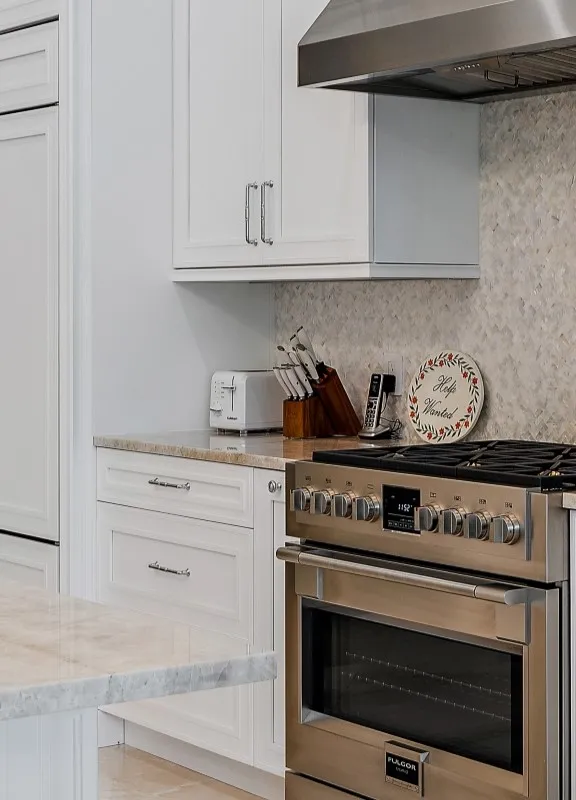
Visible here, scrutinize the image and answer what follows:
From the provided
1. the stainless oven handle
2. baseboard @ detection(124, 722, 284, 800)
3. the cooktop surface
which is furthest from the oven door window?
baseboard @ detection(124, 722, 284, 800)

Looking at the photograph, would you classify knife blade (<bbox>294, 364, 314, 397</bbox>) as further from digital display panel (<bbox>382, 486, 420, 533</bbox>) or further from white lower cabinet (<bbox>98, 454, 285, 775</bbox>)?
digital display panel (<bbox>382, 486, 420, 533</bbox>)

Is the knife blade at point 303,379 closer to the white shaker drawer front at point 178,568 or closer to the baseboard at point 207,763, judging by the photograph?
the white shaker drawer front at point 178,568

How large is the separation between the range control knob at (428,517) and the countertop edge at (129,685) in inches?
48.4

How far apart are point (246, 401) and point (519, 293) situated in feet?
3.09

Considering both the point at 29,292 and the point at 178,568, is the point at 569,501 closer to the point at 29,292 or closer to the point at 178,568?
the point at 178,568

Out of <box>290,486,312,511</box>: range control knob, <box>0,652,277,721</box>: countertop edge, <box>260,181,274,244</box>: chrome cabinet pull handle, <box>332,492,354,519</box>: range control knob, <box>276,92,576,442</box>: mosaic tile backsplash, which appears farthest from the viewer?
<box>260,181,274,244</box>: chrome cabinet pull handle

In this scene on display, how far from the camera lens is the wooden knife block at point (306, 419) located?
381 centimetres

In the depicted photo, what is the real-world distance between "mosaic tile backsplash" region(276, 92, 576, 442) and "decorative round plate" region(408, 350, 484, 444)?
1.6 inches

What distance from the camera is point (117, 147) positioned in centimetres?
388

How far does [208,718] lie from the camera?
11.7 feet

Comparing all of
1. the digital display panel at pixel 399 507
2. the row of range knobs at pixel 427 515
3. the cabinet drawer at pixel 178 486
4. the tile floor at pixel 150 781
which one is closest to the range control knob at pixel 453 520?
the row of range knobs at pixel 427 515

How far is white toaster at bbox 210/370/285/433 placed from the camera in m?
3.93

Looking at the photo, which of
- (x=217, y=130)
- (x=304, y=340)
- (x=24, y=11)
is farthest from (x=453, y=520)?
(x=24, y=11)

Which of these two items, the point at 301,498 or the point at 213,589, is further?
the point at 213,589
